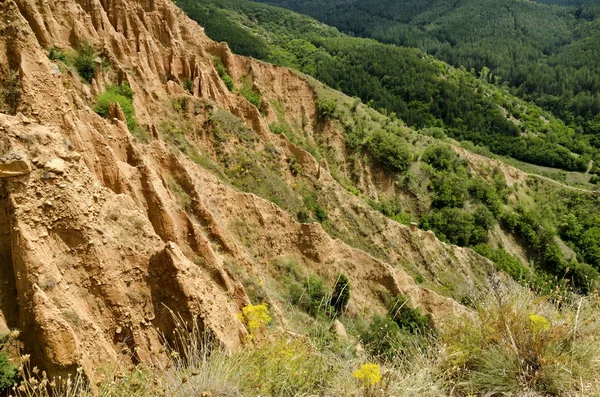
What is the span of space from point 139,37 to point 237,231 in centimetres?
2059

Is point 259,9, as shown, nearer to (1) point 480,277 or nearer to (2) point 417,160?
(2) point 417,160

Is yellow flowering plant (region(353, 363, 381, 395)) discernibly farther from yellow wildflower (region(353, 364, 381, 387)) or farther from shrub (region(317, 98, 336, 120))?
shrub (region(317, 98, 336, 120))

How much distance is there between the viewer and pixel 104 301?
8.99m

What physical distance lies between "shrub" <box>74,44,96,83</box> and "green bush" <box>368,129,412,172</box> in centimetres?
3359

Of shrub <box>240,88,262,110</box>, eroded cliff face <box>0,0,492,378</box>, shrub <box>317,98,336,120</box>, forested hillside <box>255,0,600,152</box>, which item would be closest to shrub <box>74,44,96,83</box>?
eroded cliff face <box>0,0,492,378</box>

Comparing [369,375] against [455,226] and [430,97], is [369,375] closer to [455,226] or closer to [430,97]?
[455,226]

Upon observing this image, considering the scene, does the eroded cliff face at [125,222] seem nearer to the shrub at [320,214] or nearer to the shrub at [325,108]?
the shrub at [320,214]

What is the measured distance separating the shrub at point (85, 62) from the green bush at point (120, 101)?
4.01 feet

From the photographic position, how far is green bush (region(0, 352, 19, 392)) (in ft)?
20.6

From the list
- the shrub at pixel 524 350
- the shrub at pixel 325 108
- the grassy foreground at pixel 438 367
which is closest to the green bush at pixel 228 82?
the shrub at pixel 325 108

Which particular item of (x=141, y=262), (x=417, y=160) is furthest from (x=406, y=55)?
(x=141, y=262)

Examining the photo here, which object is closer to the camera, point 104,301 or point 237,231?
point 104,301

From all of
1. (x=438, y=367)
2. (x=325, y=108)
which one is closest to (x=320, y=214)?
(x=438, y=367)

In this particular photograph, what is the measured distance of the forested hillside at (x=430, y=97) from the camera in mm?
91000
